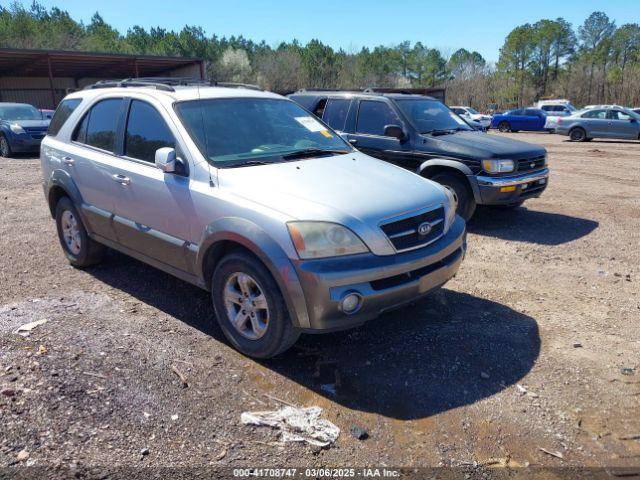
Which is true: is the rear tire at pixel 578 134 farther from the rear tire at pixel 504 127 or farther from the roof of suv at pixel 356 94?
the roof of suv at pixel 356 94

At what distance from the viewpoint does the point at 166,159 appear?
389 centimetres

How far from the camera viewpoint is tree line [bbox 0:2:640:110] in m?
56.8

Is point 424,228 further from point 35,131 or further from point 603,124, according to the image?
point 603,124

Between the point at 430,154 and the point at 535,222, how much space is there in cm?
198

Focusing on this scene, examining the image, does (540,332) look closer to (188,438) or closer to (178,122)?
(188,438)

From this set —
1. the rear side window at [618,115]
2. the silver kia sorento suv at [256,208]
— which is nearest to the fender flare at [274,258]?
the silver kia sorento suv at [256,208]

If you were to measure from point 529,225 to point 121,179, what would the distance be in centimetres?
574

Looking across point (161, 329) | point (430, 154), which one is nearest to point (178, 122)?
point (161, 329)

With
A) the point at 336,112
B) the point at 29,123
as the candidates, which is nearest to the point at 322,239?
the point at 336,112

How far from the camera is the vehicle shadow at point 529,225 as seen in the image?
23.1ft

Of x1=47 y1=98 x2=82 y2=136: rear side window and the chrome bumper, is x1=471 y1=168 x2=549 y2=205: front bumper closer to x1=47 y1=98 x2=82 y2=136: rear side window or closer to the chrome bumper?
the chrome bumper

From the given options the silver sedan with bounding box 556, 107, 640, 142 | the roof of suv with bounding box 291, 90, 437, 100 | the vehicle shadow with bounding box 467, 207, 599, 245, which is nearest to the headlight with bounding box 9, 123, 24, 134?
the roof of suv with bounding box 291, 90, 437, 100

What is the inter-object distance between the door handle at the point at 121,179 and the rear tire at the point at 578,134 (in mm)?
23522

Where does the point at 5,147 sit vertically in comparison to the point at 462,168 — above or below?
above
